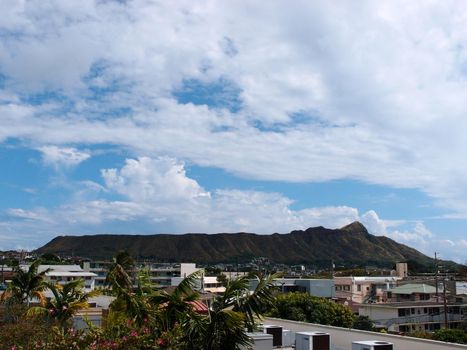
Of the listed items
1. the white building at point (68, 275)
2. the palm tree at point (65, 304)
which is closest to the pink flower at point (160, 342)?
the palm tree at point (65, 304)

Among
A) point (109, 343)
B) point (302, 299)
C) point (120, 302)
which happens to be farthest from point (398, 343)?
point (302, 299)

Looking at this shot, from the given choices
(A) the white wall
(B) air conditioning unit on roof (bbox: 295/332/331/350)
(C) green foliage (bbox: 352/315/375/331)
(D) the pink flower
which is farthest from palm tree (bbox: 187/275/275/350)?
(C) green foliage (bbox: 352/315/375/331)

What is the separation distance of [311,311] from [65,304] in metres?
31.0

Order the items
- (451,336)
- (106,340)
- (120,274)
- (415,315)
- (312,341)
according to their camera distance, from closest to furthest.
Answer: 1. (106,340)
2. (120,274)
3. (312,341)
4. (451,336)
5. (415,315)

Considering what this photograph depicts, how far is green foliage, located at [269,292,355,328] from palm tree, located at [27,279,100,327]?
89.6ft

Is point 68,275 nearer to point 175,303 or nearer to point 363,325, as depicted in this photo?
point 363,325

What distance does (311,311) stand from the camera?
49750 mm

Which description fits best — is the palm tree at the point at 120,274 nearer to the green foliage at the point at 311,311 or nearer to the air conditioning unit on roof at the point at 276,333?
the air conditioning unit on roof at the point at 276,333

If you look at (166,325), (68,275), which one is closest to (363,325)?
(166,325)

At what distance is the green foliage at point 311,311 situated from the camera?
49031 mm

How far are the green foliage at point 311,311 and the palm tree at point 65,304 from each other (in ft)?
89.6

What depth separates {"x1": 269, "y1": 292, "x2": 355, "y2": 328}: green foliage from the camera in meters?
49.0

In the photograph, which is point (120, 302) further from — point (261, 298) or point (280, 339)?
point (280, 339)

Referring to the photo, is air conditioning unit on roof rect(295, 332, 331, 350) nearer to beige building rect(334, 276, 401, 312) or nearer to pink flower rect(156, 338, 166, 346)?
pink flower rect(156, 338, 166, 346)
